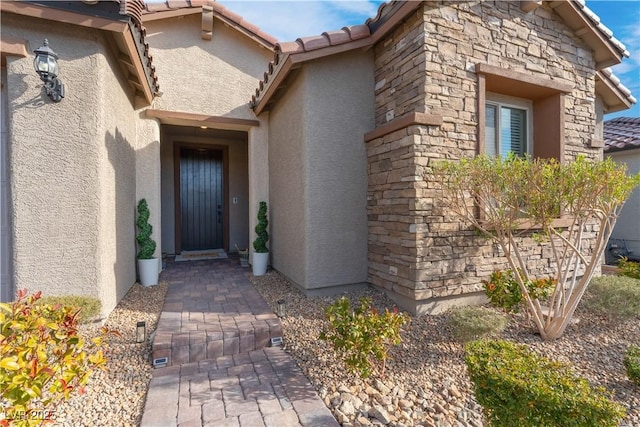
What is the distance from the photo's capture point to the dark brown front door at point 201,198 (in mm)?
9594

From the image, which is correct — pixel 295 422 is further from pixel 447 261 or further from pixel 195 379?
pixel 447 261

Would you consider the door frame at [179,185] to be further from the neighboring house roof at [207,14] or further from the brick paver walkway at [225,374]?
the brick paver walkway at [225,374]

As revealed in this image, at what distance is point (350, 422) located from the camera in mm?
2691

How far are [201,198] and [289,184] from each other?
471cm

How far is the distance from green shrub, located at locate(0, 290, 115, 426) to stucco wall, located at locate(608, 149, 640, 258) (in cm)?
1357

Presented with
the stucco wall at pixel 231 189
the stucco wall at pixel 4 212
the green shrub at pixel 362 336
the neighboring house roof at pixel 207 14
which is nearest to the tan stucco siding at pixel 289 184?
the neighboring house roof at pixel 207 14

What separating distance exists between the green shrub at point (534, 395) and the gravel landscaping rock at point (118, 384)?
10.2ft

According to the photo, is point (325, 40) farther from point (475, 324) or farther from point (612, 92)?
point (612, 92)

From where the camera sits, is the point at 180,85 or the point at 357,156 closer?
the point at 357,156

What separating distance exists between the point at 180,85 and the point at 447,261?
23.6 feet

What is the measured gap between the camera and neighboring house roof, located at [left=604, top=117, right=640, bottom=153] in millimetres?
9238

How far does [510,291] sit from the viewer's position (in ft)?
15.4

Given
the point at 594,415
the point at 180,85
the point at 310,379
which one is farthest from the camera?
the point at 180,85

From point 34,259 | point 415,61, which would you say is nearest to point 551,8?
point 415,61
